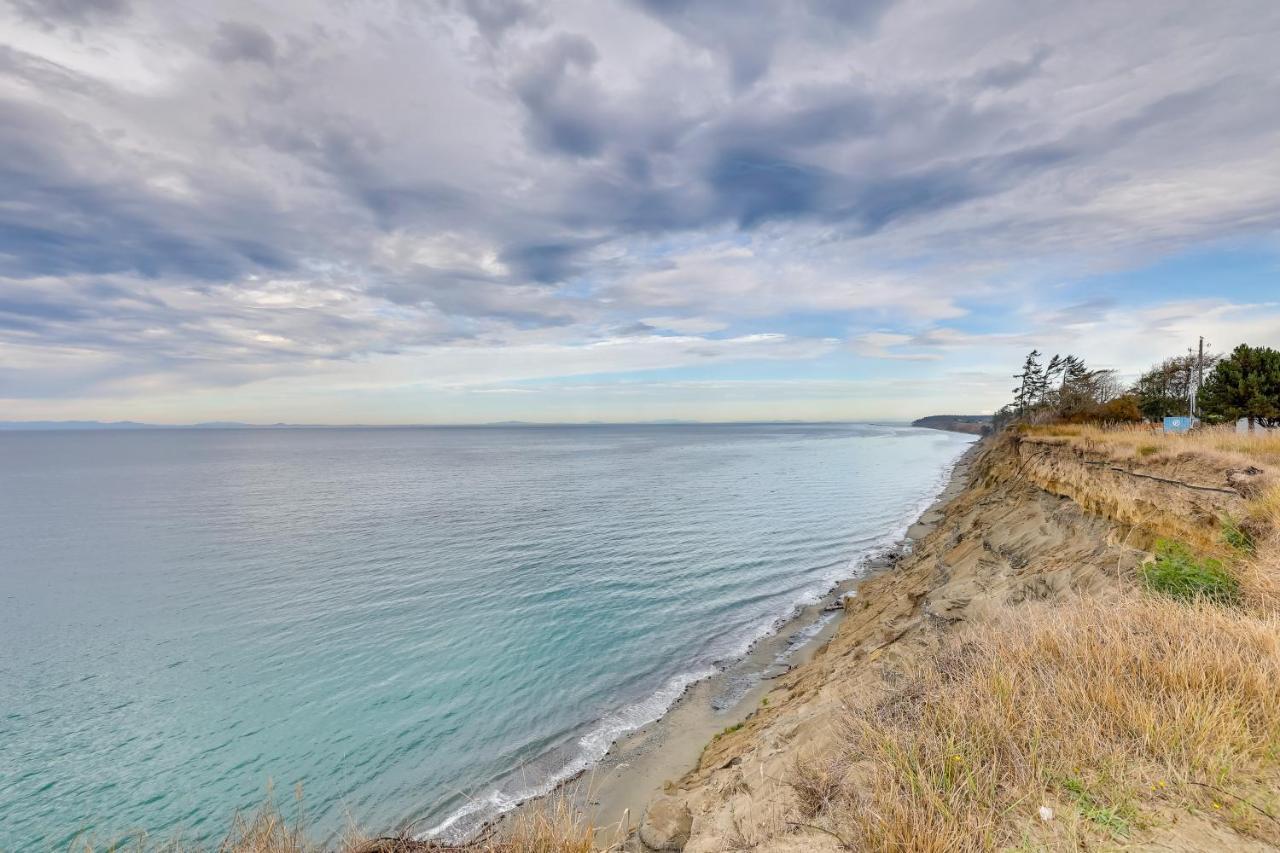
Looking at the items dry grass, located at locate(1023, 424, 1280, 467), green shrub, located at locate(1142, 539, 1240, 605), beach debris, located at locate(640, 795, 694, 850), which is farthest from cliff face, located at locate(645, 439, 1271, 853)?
dry grass, located at locate(1023, 424, 1280, 467)

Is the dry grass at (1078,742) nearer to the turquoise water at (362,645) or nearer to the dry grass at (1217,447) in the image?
the turquoise water at (362,645)

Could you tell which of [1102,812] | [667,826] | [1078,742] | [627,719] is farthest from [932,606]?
[1102,812]

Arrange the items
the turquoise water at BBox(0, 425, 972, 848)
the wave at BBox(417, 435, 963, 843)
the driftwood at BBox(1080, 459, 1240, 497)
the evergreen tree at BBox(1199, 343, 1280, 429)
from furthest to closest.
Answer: the evergreen tree at BBox(1199, 343, 1280, 429), the driftwood at BBox(1080, 459, 1240, 497), the turquoise water at BBox(0, 425, 972, 848), the wave at BBox(417, 435, 963, 843)

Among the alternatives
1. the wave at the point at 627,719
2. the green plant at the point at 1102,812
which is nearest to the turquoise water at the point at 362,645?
the wave at the point at 627,719

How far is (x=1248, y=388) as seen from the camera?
37.5 m

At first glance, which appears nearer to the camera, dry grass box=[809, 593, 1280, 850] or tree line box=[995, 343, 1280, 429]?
dry grass box=[809, 593, 1280, 850]

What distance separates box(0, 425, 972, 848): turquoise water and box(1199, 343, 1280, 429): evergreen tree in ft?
74.4

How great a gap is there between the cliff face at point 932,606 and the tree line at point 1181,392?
78.2ft

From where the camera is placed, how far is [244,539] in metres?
37.6

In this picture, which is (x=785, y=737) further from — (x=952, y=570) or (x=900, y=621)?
(x=952, y=570)

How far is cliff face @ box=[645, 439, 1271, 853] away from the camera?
6.17m

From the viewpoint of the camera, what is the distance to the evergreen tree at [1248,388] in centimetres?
3609

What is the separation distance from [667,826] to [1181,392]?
81735 millimetres

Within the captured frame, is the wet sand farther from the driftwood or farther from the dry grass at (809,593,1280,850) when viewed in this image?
the driftwood
